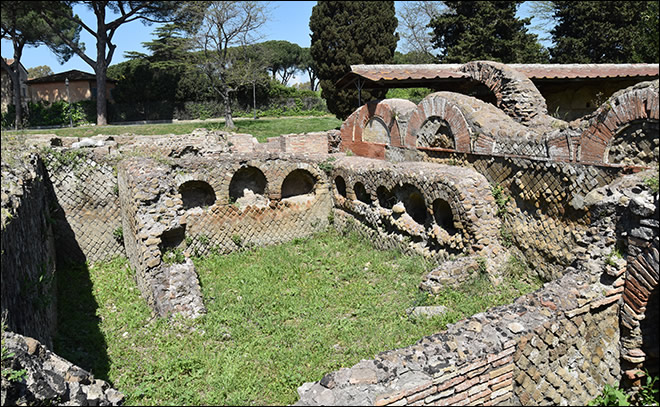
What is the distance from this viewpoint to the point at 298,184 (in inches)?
446

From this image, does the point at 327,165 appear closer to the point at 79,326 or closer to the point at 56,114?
the point at 79,326

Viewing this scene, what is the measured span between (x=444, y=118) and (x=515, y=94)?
1784mm

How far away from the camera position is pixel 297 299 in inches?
285

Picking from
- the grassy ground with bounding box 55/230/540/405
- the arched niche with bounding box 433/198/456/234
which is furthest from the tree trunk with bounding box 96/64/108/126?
the arched niche with bounding box 433/198/456/234

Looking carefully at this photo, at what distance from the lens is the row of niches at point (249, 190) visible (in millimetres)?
10070

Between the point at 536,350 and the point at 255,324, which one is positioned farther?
the point at 255,324

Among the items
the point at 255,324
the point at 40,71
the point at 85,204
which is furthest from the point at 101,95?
the point at 40,71

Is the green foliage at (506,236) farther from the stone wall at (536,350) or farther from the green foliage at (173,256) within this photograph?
the green foliage at (173,256)

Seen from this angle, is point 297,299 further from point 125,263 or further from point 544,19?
point 544,19

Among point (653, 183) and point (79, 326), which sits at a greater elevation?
point (653, 183)

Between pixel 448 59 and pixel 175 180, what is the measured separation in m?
17.8

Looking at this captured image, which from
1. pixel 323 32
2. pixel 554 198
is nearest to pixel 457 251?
pixel 554 198

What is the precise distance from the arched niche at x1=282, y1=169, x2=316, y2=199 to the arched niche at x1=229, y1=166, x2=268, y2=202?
0.64 m

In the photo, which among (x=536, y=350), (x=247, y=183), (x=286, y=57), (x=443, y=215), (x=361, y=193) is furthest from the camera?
(x=286, y=57)
